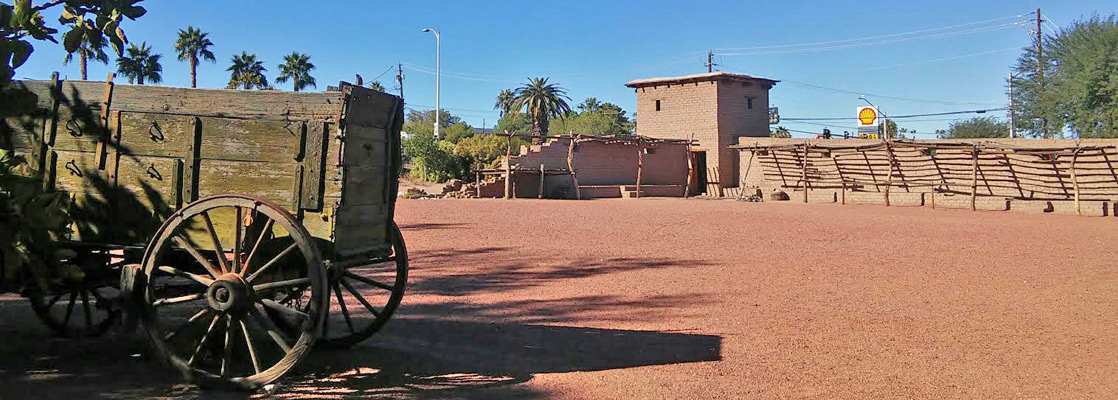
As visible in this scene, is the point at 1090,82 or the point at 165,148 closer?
the point at 165,148

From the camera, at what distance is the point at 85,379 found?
190 inches

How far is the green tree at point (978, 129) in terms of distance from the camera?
182 ft

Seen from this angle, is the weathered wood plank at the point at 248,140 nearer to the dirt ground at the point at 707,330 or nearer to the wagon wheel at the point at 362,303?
the wagon wheel at the point at 362,303

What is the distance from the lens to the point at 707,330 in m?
6.87

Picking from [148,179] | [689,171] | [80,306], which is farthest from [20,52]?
[689,171]

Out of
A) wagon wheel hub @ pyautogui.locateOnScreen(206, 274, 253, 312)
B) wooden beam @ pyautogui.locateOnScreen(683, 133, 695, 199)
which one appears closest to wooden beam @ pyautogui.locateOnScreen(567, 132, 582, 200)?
wooden beam @ pyautogui.locateOnScreen(683, 133, 695, 199)

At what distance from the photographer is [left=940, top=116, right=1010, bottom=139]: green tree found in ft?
Result: 182

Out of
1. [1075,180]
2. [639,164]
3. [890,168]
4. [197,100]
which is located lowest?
[197,100]

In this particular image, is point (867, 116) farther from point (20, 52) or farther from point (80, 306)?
point (20, 52)

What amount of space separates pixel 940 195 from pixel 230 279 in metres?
26.3

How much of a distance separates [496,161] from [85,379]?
→ 3221 centimetres

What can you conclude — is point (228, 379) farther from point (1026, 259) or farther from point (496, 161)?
point (496, 161)

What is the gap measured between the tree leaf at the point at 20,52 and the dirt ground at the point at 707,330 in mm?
1837

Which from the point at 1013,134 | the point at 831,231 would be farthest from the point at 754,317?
the point at 1013,134
